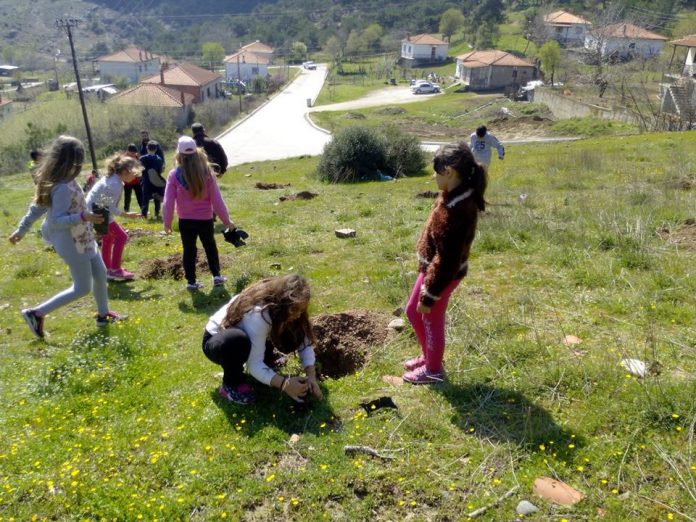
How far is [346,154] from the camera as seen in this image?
18766mm

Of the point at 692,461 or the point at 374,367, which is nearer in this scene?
the point at 692,461

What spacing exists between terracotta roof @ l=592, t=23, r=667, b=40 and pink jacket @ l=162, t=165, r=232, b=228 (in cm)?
7524

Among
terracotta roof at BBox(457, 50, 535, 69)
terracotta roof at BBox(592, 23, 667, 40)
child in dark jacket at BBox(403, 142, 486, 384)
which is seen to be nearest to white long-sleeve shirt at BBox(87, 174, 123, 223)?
child in dark jacket at BBox(403, 142, 486, 384)

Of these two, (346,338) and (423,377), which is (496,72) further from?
(423,377)

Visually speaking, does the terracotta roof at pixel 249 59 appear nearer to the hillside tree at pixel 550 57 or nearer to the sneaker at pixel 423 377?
the hillside tree at pixel 550 57

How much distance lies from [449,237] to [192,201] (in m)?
3.69

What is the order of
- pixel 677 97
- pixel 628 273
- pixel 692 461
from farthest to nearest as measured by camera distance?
pixel 677 97 < pixel 628 273 < pixel 692 461

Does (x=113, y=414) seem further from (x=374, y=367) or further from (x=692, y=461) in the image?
(x=692, y=461)

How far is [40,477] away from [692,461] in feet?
13.6

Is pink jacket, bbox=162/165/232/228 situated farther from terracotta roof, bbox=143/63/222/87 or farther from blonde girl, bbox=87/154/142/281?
terracotta roof, bbox=143/63/222/87

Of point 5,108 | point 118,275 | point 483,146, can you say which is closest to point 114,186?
point 118,275

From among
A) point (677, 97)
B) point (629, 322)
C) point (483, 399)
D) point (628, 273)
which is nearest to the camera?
point (483, 399)

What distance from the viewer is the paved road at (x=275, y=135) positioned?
37156mm

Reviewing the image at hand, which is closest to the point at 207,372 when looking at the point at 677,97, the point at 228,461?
the point at 228,461
